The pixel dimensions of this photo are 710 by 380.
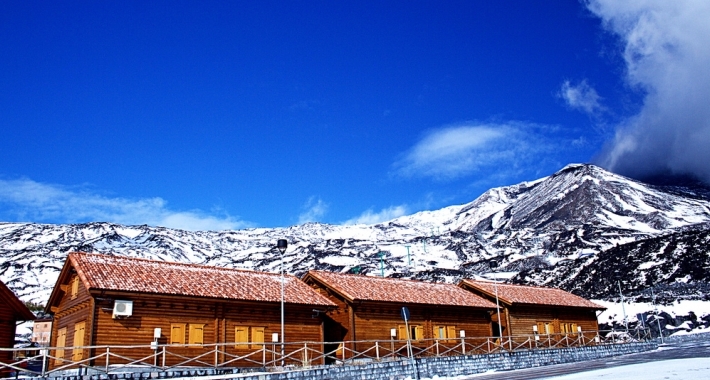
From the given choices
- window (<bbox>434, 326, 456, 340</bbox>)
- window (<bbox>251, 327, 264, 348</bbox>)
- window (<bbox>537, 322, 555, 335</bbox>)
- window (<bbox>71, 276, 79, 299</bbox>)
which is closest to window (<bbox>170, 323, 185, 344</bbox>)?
window (<bbox>251, 327, 264, 348</bbox>)

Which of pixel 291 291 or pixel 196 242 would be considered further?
pixel 196 242

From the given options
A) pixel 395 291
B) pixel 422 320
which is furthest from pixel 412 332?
pixel 395 291

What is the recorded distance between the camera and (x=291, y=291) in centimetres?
3269

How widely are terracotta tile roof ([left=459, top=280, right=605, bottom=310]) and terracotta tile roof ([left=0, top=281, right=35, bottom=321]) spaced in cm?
2776

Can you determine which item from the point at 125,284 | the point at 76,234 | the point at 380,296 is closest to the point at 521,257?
the point at 380,296

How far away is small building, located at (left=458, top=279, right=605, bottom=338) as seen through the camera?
4156cm

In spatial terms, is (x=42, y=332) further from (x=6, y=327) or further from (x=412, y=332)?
(x=412, y=332)

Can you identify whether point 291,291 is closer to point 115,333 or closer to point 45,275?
point 115,333

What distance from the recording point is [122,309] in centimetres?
2581

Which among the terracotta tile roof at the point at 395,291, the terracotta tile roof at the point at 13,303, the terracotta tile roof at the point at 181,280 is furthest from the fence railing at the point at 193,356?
the terracotta tile roof at the point at 395,291

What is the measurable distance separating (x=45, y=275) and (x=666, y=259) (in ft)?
394

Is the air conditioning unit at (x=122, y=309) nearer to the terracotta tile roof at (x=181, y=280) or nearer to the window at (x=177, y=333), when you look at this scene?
the terracotta tile roof at (x=181, y=280)

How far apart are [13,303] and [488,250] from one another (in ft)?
414

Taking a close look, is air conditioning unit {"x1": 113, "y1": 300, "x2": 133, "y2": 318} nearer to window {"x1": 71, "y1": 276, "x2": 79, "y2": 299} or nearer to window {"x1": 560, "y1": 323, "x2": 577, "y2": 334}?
window {"x1": 71, "y1": 276, "x2": 79, "y2": 299}
